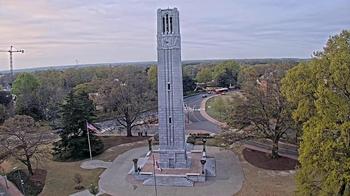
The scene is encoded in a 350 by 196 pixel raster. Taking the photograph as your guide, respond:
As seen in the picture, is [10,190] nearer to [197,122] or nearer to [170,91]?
[170,91]

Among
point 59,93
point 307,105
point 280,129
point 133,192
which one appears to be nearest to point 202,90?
point 59,93

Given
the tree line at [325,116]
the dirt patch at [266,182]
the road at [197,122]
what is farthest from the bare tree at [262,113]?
the road at [197,122]

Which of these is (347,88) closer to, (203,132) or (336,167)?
(336,167)

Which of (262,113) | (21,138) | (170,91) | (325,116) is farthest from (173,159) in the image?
(325,116)

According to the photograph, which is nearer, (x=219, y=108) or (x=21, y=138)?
(x=21, y=138)

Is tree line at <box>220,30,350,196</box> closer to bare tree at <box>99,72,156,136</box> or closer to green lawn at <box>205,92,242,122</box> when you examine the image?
green lawn at <box>205,92,242,122</box>

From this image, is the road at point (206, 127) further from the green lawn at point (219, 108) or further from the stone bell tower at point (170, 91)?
the stone bell tower at point (170, 91)
